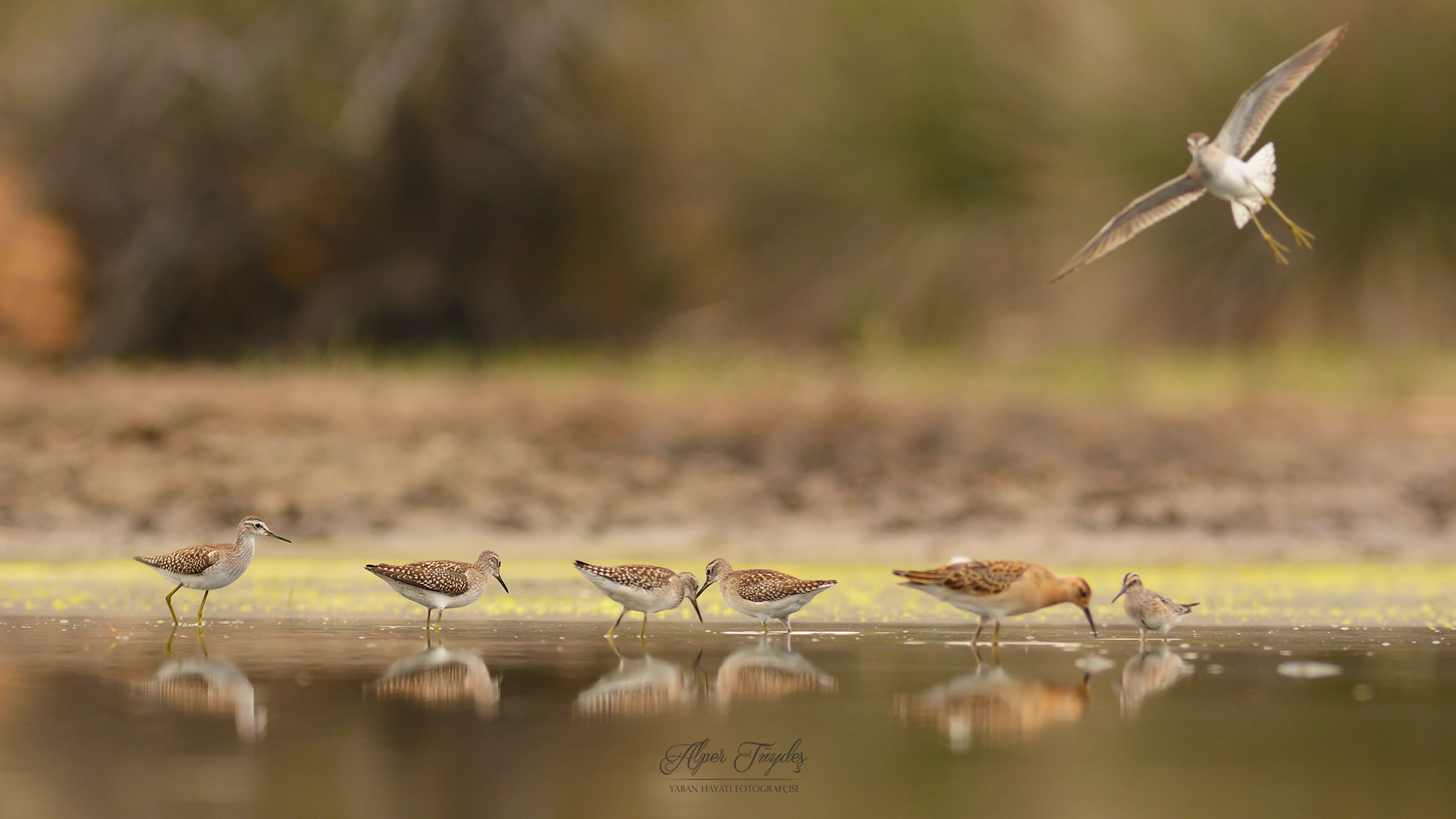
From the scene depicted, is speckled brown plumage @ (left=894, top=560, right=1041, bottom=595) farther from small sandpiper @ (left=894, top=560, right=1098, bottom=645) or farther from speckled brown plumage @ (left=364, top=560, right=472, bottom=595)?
speckled brown plumage @ (left=364, top=560, right=472, bottom=595)

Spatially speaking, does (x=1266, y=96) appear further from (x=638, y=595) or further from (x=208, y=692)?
(x=208, y=692)

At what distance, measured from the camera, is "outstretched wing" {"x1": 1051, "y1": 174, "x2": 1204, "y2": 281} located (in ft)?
16.9

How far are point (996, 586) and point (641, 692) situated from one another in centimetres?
138

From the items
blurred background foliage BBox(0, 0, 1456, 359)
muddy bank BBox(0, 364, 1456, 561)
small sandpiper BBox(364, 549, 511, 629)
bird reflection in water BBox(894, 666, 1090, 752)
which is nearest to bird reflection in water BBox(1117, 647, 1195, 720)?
bird reflection in water BBox(894, 666, 1090, 752)

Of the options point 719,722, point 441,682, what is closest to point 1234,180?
point 719,722

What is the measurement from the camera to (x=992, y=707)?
4.87 metres

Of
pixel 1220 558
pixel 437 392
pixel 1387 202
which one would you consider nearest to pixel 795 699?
pixel 1220 558

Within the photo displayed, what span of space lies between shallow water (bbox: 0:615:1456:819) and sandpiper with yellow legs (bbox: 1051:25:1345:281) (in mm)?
1381

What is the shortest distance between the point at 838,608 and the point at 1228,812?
3.39 m

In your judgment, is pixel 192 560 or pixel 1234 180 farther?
pixel 192 560

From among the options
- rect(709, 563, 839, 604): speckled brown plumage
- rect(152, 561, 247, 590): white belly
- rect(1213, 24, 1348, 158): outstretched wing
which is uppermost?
rect(1213, 24, 1348, 158): outstretched wing

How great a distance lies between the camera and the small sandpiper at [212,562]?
6203 millimetres

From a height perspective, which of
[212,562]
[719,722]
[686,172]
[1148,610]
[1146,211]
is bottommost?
[719,722]

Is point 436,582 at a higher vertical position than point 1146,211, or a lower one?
lower
